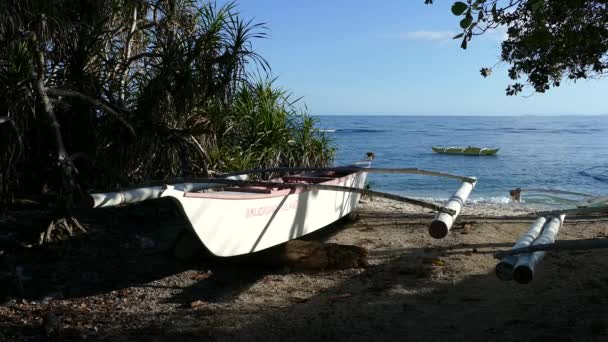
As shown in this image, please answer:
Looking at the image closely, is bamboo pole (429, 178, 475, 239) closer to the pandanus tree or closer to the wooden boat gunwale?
the wooden boat gunwale

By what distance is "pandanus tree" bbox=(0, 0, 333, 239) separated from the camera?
557cm

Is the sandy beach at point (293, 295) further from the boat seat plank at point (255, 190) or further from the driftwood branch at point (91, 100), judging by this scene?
the driftwood branch at point (91, 100)

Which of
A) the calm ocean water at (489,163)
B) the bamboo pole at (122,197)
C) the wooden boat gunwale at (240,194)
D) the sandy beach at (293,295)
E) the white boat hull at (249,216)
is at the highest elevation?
the bamboo pole at (122,197)

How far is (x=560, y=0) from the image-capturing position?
4.70m

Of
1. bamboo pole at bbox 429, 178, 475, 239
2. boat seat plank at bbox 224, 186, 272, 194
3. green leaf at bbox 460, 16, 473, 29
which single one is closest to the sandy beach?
bamboo pole at bbox 429, 178, 475, 239

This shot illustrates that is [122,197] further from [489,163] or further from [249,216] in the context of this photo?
[489,163]

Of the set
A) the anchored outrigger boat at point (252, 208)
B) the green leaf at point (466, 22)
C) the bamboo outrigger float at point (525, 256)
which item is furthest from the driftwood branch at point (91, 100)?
the bamboo outrigger float at point (525, 256)

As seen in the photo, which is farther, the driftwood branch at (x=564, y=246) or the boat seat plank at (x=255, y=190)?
the boat seat plank at (x=255, y=190)

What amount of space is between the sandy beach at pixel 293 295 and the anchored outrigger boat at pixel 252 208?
1.38ft

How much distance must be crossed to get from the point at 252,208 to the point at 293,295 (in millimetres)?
796

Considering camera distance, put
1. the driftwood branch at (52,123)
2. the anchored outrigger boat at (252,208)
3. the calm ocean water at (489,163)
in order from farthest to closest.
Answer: the calm ocean water at (489,163)
the driftwood branch at (52,123)
the anchored outrigger boat at (252,208)

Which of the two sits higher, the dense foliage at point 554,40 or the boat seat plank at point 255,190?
the dense foliage at point 554,40

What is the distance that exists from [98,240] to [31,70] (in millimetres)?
1797

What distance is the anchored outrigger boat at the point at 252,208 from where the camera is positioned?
13.5ft
